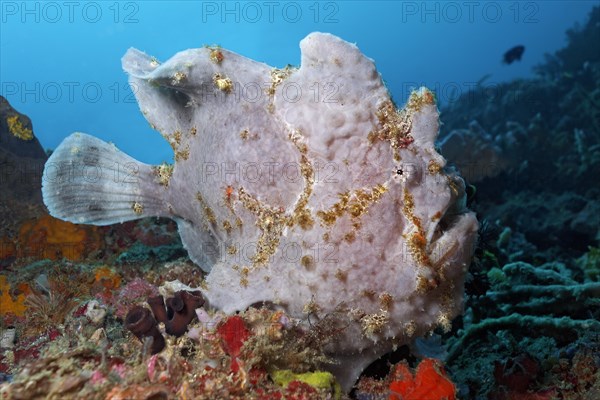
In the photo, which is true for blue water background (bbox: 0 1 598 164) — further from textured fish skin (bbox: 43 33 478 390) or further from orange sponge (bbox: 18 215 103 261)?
textured fish skin (bbox: 43 33 478 390)

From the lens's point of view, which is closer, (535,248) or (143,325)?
(143,325)

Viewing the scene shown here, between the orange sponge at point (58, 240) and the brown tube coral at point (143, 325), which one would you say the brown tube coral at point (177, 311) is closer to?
the brown tube coral at point (143, 325)

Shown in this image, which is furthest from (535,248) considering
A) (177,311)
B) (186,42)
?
(186,42)

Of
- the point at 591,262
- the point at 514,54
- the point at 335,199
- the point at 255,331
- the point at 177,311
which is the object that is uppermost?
the point at 514,54

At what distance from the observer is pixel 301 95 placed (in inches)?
123

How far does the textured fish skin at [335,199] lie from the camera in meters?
2.88

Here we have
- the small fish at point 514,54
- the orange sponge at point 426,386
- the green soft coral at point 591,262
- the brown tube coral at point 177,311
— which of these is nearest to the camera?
the orange sponge at point 426,386

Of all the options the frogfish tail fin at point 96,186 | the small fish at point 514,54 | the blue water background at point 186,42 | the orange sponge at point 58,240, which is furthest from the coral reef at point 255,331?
the blue water background at point 186,42

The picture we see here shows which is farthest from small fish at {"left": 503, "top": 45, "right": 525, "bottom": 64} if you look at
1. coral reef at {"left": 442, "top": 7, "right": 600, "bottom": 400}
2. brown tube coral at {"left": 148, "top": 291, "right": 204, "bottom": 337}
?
brown tube coral at {"left": 148, "top": 291, "right": 204, "bottom": 337}

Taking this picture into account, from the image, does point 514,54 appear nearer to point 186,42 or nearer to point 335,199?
point 335,199

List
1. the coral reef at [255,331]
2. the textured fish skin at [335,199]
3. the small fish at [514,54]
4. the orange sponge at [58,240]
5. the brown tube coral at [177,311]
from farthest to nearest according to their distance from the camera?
the small fish at [514,54] → the orange sponge at [58,240] → the textured fish skin at [335,199] → the brown tube coral at [177,311] → the coral reef at [255,331]

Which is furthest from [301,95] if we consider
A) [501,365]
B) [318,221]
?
[501,365]

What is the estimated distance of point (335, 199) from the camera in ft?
9.73

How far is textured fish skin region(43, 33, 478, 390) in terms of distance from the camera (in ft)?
9.46
